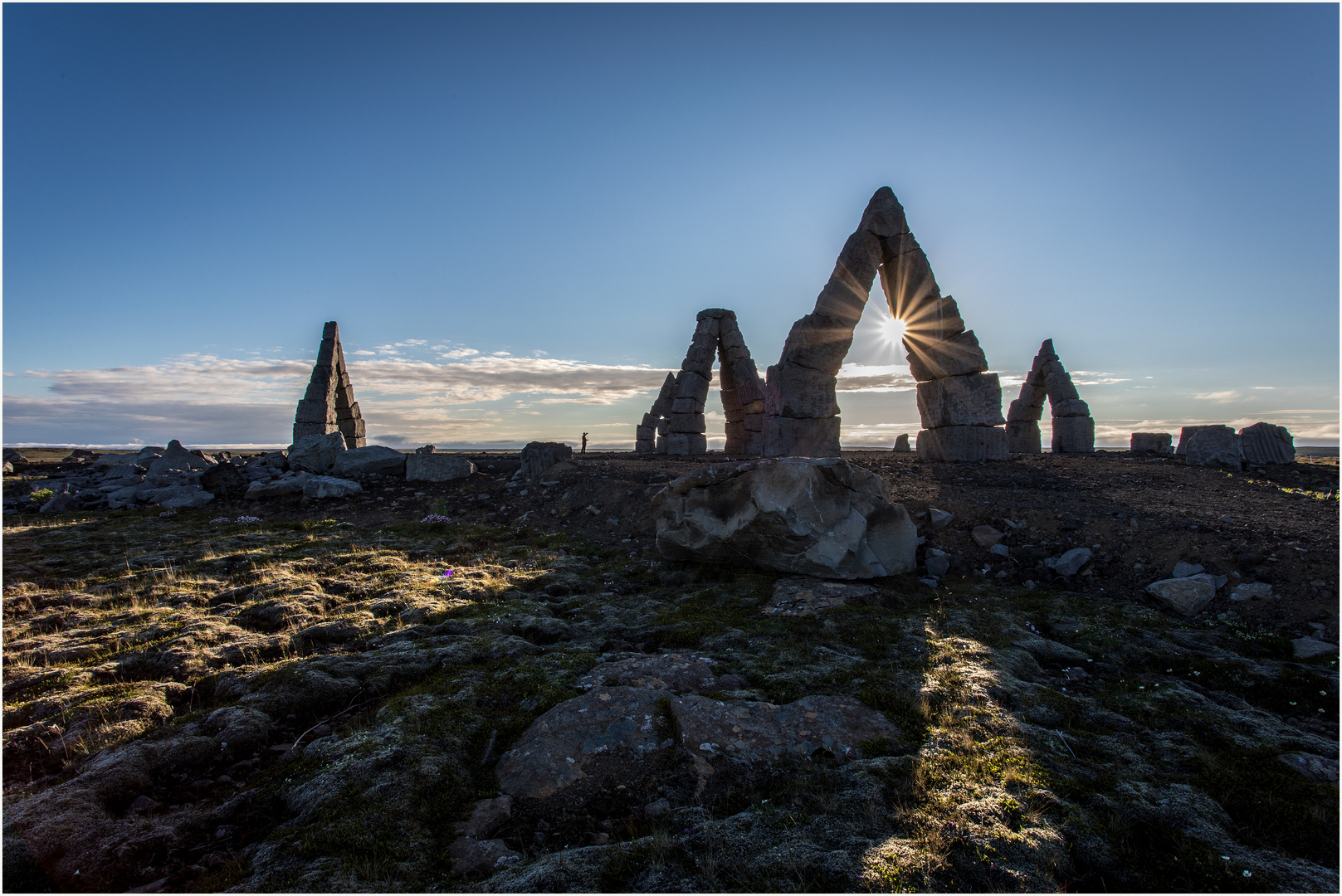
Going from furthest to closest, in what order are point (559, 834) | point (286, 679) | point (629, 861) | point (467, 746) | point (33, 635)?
1. point (33, 635)
2. point (286, 679)
3. point (467, 746)
4. point (559, 834)
5. point (629, 861)

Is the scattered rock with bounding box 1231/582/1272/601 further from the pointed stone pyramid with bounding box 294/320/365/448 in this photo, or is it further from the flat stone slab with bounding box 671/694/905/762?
the pointed stone pyramid with bounding box 294/320/365/448

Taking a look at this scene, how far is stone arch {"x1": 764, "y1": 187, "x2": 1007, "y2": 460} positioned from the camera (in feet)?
44.3

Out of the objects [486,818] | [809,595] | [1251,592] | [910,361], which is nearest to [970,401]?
[910,361]

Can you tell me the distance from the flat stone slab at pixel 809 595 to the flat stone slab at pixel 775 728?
2.03 meters

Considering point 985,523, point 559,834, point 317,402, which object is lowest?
point 559,834

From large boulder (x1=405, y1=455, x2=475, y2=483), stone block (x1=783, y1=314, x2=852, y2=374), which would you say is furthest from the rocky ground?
stone block (x1=783, y1=314, x2=852, y2=374)

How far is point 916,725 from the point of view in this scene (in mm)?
3400

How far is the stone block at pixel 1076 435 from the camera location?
2066 centimetres

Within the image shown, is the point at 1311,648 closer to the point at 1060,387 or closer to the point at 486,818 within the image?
the point at 486,818

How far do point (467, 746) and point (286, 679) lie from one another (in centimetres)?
157

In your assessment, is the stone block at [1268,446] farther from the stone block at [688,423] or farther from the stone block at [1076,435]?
the stone block at [688,423]

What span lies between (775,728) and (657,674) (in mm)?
997

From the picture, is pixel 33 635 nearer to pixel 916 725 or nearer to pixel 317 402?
pixel 916 725

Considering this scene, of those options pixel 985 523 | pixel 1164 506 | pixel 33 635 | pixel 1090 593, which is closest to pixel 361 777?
pixel 33 635
